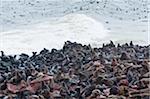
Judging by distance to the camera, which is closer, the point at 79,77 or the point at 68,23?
the point at 79,77

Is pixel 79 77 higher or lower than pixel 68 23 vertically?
lower

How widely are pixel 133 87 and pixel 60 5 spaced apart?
11.7 metres

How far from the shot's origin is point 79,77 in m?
3.90

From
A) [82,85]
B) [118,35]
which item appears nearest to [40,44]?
[118,35]

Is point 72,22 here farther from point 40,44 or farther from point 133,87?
point 133,87

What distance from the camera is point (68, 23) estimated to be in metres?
11.5

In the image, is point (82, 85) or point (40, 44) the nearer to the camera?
point (82, 85)

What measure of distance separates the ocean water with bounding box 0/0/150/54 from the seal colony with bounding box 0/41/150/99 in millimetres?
3584

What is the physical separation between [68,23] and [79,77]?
300 inches

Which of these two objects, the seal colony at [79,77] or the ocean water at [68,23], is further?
the ocean water at [68,23]

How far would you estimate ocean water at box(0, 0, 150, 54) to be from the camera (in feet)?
30.6

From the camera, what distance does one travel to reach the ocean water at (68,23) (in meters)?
9.32

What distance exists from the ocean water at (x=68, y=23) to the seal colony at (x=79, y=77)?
3.58 m

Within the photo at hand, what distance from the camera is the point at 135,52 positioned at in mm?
4887
